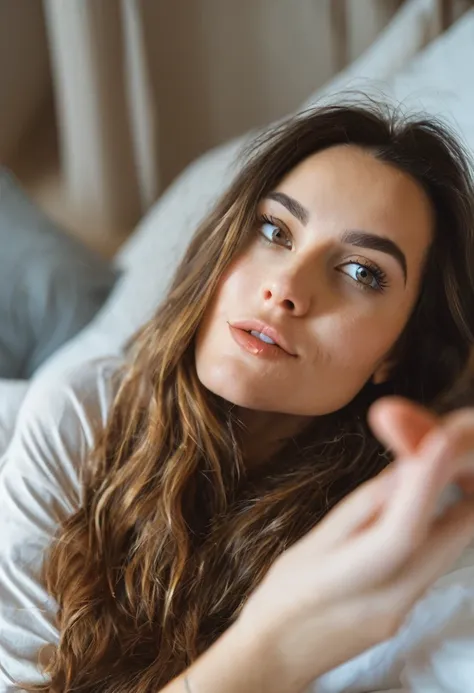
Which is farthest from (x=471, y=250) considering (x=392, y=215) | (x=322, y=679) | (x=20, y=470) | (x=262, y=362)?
(x=20, y=470)

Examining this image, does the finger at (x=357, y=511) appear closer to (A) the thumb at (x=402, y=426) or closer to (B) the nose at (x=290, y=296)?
(A) the thumb at (x=402, y=426)

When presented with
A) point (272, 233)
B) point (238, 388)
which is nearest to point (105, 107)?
point (272, 233)

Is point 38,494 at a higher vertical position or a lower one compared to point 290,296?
lower

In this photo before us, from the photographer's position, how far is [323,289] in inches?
30.0

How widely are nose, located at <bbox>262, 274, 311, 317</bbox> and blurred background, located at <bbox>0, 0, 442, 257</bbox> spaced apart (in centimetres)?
81

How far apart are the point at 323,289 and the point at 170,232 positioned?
524 millimetres

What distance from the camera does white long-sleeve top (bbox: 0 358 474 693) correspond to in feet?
2.27

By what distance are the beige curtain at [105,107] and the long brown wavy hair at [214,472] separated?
62cm

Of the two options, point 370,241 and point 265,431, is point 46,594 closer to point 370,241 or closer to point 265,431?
point 265,431

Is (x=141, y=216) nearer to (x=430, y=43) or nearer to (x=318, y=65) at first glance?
(x=318, y=65)

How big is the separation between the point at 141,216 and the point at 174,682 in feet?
3.66

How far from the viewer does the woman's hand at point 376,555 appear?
52 cm

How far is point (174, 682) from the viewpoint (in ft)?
2.30

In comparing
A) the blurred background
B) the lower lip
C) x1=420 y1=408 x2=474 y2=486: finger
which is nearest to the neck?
the lower lip
